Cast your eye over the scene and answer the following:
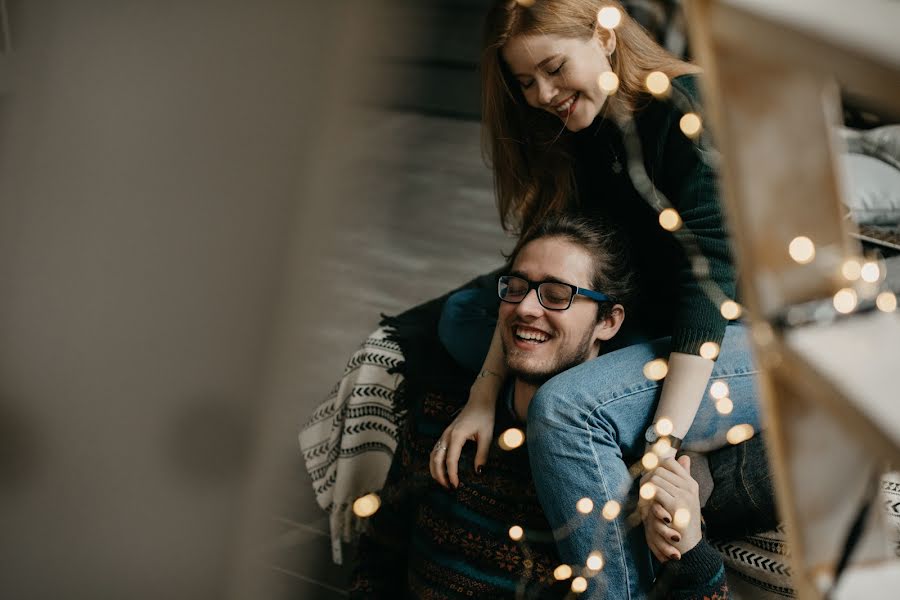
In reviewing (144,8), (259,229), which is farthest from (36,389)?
(144,8)

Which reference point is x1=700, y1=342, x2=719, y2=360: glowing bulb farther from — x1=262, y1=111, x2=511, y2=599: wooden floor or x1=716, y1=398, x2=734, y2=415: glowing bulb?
x1=262, y1=111, x2=511, y2=599: wooden floor

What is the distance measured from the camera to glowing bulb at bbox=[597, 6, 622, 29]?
66 centimetres

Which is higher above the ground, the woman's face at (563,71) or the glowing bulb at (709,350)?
the woman's face at (563,71)

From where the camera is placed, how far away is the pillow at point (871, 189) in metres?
0.77

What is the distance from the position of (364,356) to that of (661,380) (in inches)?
13.8

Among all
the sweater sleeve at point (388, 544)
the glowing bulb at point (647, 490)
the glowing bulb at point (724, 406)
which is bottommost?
the sweater sleeve at point (388, 544)

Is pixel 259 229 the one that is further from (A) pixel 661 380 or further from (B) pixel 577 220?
(A) pixel 661 380

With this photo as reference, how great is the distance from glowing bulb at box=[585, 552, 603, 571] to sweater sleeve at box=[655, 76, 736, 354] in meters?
0.19

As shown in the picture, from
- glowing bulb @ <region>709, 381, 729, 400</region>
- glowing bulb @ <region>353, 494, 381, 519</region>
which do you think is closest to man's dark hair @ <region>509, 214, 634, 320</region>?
glowing bulb @ <region>709, 381, 729, 400</region>

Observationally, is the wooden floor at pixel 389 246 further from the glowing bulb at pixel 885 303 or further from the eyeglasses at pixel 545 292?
the glowing bulb at pixel 885 303

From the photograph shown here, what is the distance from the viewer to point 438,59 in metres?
0.86

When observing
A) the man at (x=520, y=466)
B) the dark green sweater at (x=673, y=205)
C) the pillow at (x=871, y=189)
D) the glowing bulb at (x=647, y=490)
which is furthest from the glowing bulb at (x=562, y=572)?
the pillow at (x=871, y=189)

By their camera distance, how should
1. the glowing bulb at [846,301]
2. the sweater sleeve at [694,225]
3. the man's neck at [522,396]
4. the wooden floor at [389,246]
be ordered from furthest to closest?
the wooden floor at [389,246] → the man's neck at [522,396] → the sweater sleeve at [694,225] → the glowing bulb at [846,301]

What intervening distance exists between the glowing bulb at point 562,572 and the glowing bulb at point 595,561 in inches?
1.0
